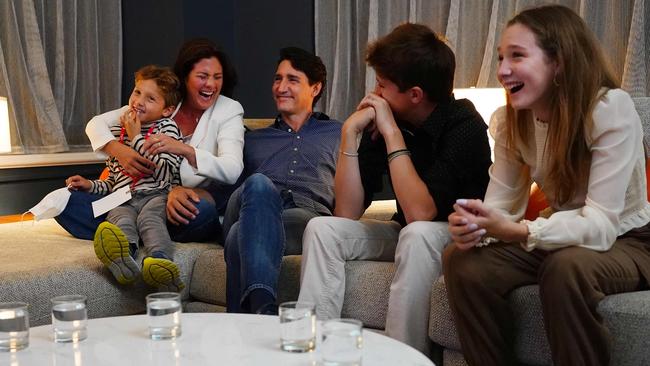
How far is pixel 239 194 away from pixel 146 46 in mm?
1936

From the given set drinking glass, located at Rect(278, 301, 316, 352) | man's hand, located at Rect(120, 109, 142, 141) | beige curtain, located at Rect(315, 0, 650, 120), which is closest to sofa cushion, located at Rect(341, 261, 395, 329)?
drinking glass, located at Rect(278, 301, 316, 352)

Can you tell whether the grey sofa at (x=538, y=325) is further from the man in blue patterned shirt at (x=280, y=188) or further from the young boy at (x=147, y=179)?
the young boy at (x=147, y=179)

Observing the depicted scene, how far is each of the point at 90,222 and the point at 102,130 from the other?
345mm

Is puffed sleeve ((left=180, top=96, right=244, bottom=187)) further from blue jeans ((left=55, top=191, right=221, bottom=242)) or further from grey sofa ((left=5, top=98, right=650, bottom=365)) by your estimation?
grey sofa ((left=5, top=98, right=650, bottom=365))

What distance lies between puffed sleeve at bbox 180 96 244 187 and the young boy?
8 cm

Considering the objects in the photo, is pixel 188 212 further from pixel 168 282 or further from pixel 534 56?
pixel 534 56

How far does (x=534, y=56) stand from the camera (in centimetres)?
187

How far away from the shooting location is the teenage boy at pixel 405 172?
2.06 m

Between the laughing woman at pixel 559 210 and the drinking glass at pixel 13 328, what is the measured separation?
91 cm

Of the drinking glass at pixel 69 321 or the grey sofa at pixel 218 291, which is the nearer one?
the drinking glass at pixel 69 321

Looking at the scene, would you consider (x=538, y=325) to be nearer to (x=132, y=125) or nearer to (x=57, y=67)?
(x=132, y=125)

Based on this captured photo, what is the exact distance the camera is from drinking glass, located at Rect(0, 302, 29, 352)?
149 cm

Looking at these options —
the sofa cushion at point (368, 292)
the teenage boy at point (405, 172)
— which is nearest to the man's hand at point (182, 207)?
the teenage boy at point (405, 172)

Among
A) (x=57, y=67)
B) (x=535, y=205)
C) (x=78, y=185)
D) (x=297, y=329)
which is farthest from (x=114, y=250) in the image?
(x=57, y=67)
